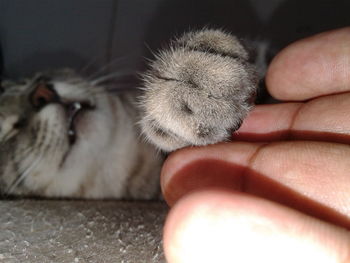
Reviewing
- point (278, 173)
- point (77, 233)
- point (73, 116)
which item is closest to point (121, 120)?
point (73, 116)

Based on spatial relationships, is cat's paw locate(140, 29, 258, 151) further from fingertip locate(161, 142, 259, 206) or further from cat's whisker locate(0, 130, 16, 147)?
cat's whisker locate(0, 130, 16, 147)

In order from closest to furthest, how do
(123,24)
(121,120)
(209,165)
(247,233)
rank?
(247,233), (209,165), (121,120), (123,24)

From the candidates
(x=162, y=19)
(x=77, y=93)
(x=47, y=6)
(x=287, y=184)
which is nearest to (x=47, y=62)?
(x=47, y=6)

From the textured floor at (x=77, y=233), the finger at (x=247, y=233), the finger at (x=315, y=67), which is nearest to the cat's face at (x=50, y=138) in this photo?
the textured floor at (x=77, y=233)

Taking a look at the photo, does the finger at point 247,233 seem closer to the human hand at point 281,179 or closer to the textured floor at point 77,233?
the human hand at point 281,179

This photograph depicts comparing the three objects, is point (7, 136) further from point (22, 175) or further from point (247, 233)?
point (247, 233)

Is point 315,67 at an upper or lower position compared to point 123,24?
upper
